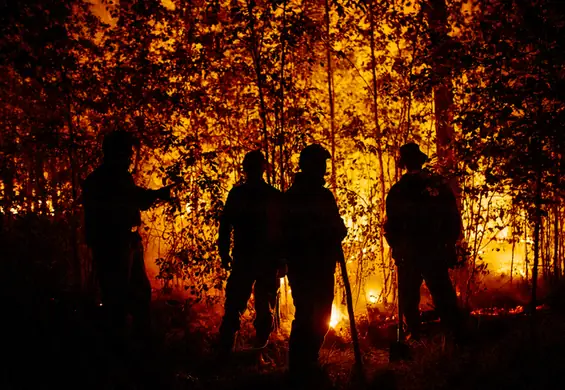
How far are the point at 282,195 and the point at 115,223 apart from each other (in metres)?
1.46

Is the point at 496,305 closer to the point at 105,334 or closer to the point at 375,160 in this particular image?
the point at 375,160

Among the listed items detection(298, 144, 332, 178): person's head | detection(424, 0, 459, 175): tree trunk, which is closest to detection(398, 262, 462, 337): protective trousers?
detection(424, 0, 459, 175): tree trunk

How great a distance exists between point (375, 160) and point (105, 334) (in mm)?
5029

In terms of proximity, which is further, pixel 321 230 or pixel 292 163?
pixel 292 163

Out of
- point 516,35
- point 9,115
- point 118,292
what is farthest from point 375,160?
point 9,115

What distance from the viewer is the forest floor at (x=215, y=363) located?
3.58 m

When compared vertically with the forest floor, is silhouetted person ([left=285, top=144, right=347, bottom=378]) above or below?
above

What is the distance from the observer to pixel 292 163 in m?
6.23

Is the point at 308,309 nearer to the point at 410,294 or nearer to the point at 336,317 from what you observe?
the point at 410,294

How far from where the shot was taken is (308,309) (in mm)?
3766

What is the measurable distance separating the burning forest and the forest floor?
0.06 ft

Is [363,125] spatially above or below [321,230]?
above

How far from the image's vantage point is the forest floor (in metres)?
3.58

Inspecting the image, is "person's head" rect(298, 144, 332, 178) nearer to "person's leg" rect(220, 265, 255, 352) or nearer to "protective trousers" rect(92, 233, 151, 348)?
"person's leg" rect(220, 265, 255, 352)
